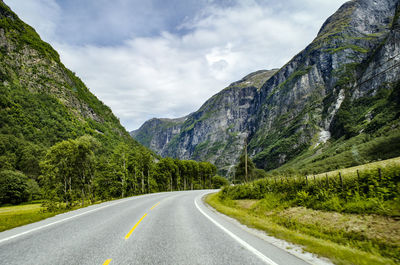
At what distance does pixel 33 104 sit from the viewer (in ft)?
354

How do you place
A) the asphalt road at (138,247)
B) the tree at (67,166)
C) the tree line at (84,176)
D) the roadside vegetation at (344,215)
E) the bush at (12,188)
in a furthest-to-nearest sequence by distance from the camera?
the bush at (12,188) < the tree line at (84,176) < the tree at (67,166) < the roadside vegetation at (344,215) < the asphalt road at (138,247)

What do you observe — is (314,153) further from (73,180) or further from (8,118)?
(8,118)

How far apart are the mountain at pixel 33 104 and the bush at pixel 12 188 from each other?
60.0 ft

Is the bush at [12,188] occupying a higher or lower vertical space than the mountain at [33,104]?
lower

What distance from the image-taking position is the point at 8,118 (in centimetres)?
8906

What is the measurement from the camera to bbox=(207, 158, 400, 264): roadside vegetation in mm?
5586

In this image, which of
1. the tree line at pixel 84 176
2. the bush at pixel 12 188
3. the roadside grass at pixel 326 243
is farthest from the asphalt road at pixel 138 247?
A: the bush at pixel 12 188

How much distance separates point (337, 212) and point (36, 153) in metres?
89.9

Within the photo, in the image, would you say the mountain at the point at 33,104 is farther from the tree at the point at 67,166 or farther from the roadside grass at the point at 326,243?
the roadside grass at the point at 326,243

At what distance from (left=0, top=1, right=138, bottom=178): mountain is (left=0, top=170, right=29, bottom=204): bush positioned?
18.3 m

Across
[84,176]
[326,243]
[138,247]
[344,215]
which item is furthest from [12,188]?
[344,215]

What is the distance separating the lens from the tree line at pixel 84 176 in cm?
2720

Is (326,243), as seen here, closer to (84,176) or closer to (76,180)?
(84,176)

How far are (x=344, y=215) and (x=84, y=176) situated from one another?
34113mm
